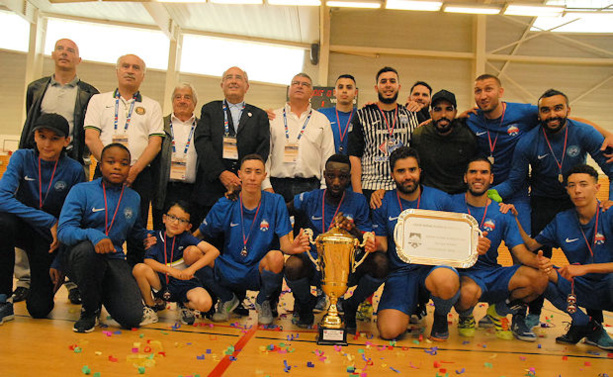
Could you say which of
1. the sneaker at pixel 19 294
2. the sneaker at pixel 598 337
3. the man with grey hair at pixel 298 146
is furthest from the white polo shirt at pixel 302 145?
the sneaker at pixel 598 337

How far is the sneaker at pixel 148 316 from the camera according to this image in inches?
142

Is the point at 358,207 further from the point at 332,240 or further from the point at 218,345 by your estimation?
the point at 218,345

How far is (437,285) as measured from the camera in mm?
3504

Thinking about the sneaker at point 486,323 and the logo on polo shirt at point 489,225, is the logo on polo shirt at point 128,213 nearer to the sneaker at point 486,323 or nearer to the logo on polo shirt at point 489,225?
the logo on polo shirt at point 489,225

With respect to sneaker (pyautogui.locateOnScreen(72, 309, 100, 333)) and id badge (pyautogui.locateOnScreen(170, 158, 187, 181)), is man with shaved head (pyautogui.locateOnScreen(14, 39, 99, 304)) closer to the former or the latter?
id badge (pyautogui.locateOnScreen(170, 158, 187, 181))

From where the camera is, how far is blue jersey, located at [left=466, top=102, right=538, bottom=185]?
4.33 m

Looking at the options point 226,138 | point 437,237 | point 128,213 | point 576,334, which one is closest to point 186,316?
point 128,213

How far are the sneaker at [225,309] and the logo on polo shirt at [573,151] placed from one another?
3.03 metres

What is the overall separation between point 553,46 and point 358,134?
12.2 meters

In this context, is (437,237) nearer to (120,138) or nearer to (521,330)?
(521,330)

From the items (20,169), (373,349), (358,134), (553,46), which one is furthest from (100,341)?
(553,46)

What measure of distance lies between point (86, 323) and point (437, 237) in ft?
8.29

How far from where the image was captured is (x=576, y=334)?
12.1 feet

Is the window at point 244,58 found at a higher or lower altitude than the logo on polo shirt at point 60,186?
higher
